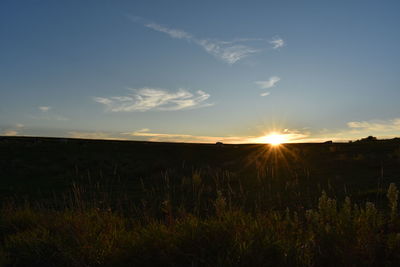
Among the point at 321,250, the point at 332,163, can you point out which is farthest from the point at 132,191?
the point at 332,163

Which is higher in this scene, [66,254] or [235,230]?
[235,230]

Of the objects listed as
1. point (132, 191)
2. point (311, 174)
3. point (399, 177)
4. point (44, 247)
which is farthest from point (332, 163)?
point (44, 247)

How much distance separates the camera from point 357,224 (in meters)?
3.39

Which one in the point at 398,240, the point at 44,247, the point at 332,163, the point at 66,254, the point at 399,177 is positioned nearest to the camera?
the point at 398,240

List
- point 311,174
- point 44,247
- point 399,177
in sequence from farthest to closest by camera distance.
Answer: point 311,174
point 399,177
point 44,247

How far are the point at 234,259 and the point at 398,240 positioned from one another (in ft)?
5.29

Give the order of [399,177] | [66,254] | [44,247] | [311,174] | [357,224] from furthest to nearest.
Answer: [311,174] → [399,177] → [44,247] → [66,254] → [357,224]

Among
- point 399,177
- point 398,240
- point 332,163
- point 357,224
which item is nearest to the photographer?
point 398,240

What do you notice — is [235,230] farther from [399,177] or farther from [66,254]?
[399,177]

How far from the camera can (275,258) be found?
321cm

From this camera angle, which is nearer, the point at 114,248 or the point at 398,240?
the point at 398,240

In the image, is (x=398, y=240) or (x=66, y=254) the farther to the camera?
(x=66, y=254)

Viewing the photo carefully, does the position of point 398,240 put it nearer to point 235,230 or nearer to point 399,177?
point 235,230

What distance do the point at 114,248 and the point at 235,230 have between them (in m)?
1.46
